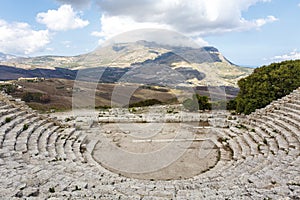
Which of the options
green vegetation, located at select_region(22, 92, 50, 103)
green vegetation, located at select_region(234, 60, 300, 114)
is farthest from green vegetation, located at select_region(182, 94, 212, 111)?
green vegetation, located at select_region(22, 92, 50, 103)

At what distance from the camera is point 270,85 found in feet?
50.3

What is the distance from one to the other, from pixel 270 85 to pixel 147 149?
9272mm

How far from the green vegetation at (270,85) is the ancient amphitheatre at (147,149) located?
56.1 inches

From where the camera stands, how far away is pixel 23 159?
7758 mm

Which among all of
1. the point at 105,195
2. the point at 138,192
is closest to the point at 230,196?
the point at 138,192

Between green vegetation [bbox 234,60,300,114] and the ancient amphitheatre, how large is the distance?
1.43 metres

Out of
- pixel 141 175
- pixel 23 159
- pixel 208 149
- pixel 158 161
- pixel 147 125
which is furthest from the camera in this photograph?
→ pixel 147 125

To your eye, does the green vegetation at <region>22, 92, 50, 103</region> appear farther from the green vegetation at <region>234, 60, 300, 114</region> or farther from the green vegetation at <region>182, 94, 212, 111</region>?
the green vegetation at <region>234, 60, 300, 114</region>

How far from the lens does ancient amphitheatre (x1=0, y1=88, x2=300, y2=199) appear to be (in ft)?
17.5

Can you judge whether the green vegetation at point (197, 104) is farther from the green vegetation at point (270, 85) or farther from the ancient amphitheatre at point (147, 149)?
the ancient amphitheatre at point (147, 149)

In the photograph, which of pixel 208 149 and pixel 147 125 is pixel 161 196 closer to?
pixel 208 149

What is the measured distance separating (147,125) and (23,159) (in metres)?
8.33

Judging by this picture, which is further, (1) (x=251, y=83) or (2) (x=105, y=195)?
(1) (x=251, y=83)

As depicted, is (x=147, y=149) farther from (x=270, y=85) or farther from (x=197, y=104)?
(x=270, y=85)
